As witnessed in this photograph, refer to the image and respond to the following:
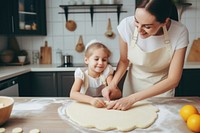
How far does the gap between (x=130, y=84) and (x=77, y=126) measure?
30.6 inches

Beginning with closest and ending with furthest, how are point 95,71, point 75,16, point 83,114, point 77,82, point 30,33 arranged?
point 83,114
point 77,82
point 95,71
point 30,33
point 75,16

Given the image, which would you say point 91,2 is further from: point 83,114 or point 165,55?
point 83,114

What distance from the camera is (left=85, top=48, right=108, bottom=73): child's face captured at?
52.5 inches

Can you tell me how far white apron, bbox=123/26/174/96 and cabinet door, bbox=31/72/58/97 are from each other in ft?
3.48

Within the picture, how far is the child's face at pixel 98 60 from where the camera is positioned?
133 cm

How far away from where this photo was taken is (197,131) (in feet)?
2.53

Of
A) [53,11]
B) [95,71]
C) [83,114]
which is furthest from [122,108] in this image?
[53,11]

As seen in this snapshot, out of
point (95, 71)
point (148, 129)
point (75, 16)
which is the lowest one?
point (148, 129)

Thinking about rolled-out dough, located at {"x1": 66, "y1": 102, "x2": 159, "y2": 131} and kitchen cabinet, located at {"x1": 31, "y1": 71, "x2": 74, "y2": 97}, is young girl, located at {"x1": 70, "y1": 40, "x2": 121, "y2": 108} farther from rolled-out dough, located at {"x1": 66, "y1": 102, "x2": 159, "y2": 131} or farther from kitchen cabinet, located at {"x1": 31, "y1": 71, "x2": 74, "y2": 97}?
kitchen cabinet, located at {"x1": 31, "y1": 71, "x2": 74, "y2": 97}

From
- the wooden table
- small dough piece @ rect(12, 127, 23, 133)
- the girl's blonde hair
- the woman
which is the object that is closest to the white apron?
the woman

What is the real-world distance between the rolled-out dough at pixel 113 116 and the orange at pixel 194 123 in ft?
0.45

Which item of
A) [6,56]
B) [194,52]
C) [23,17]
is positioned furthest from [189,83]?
[6,56]

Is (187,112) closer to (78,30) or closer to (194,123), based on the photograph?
(194,123)

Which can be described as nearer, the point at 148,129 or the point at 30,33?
the point at 148,129
